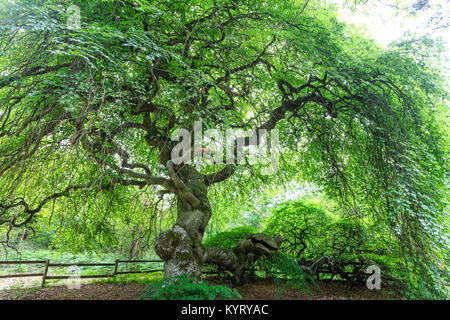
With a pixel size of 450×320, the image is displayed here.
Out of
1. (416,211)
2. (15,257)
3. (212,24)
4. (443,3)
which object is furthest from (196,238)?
(15,257)

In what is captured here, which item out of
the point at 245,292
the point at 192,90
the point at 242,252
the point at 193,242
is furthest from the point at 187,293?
the point at 245,292

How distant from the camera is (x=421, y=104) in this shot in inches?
148

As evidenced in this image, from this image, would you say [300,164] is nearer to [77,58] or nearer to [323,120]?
[323,120]

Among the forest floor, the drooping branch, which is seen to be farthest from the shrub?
the forest floor

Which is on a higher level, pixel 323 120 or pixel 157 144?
pixel 323 120

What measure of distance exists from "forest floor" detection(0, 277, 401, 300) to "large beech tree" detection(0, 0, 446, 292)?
1144 millimetres

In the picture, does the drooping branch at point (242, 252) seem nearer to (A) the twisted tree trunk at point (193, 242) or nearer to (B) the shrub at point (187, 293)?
(A) the twisted tree trunk at point (193, 242)

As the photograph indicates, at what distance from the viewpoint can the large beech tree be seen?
2919 millimetres

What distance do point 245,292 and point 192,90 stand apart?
484cm

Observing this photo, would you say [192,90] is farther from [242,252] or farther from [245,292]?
[245,292]

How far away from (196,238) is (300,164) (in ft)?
13.1

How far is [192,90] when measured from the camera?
395cm

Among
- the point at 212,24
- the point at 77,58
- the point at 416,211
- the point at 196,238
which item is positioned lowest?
the point at 196,238

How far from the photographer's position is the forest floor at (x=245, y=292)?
5.65m
